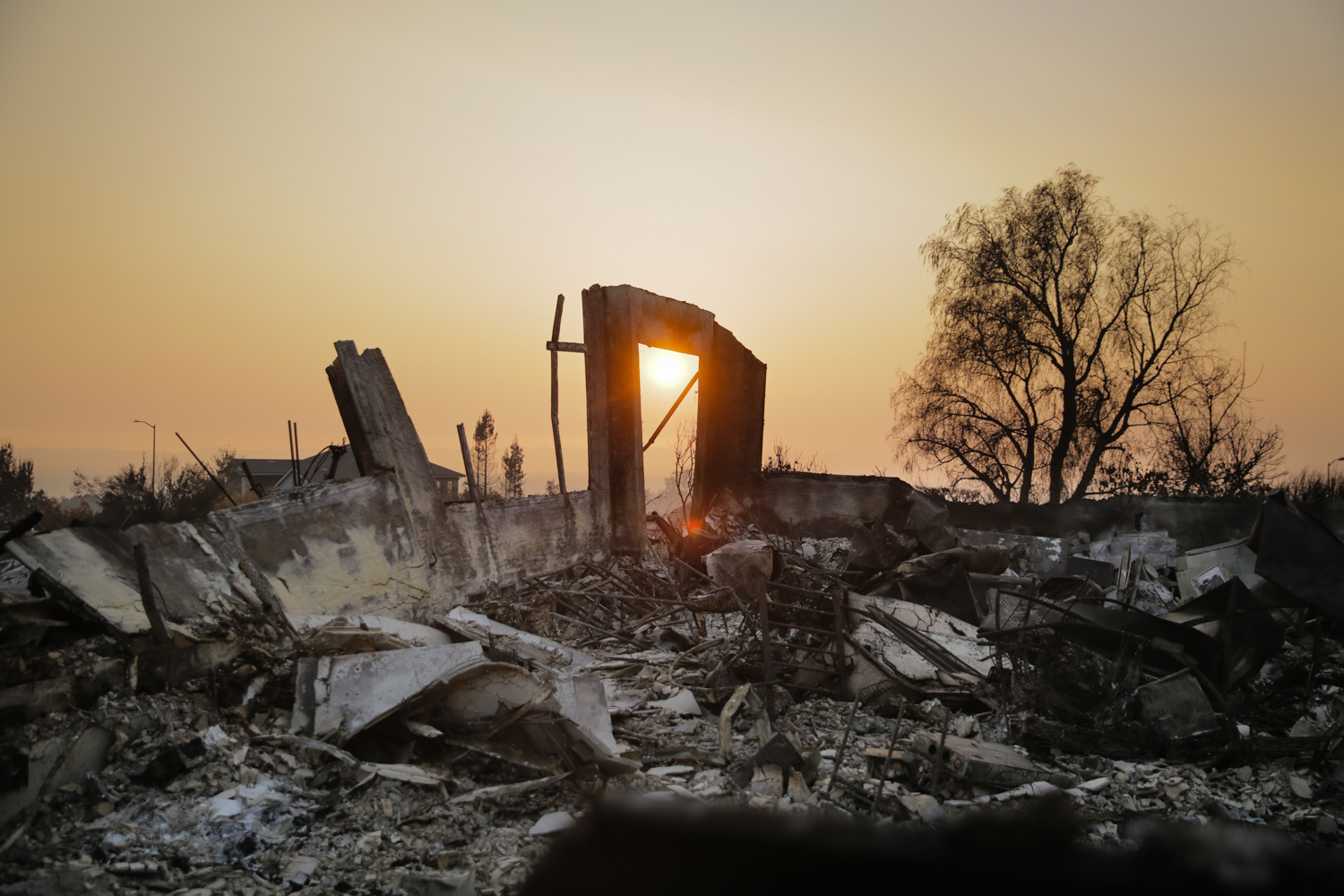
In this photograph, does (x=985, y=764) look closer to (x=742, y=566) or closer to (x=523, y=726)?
(x=523, y=726)

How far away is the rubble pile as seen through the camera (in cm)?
319

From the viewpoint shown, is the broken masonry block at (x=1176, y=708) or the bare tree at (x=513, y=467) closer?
the broken masonry block at (x=1176, y=708)

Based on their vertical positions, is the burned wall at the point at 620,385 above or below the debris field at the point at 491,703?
above

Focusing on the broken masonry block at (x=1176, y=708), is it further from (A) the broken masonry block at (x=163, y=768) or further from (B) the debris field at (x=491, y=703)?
(A) the broken masonry block at (x=163, y=768)

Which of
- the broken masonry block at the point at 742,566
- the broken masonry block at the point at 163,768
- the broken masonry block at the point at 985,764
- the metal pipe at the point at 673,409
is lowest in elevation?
the broken masonry block at the point at 985,764

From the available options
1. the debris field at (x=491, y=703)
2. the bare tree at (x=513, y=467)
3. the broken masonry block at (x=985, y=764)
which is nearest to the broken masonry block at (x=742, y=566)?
the debris field at (x=491, y=703)

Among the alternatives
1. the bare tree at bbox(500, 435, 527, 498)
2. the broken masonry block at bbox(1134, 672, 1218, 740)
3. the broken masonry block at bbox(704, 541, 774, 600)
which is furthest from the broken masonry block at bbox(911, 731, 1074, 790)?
the bare tree at bbox(500, 435, 527, 498)

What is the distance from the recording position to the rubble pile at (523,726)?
3.19 m

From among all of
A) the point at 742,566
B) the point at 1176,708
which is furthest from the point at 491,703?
the point at 742,566

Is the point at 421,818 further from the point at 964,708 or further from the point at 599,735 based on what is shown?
the point at 964,708

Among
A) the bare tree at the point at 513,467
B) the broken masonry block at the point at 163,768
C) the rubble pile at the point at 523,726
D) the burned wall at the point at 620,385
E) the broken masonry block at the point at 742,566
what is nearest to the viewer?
the rubble pile at the point at 523,726

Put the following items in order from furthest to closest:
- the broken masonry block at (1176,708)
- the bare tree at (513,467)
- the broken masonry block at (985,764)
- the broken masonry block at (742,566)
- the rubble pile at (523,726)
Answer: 1. the bare tree at (513,467)
2. the broken masonry block at (742,566)
3. the broken masonry block at (1176,708)
4. the broken masonry block at (985,764)
5. the rubble pile at (523,726)

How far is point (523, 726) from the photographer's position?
4.20 meters

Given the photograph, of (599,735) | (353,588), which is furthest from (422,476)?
(599,735)
